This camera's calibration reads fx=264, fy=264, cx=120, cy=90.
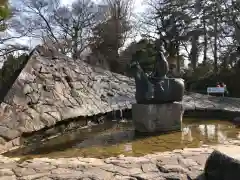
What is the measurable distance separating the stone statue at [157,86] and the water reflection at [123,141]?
35.1 inches

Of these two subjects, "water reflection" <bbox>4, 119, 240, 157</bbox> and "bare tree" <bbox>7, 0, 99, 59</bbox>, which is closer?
"water reflection" <bbox>4, 119, 240, 157</bbox>

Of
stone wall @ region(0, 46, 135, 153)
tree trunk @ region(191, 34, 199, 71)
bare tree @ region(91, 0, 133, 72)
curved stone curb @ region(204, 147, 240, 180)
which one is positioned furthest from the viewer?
bare tree @ region(91, 0, 133, 72)

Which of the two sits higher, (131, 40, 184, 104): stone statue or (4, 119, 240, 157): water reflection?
(131, 40, 184, 104): stone statue

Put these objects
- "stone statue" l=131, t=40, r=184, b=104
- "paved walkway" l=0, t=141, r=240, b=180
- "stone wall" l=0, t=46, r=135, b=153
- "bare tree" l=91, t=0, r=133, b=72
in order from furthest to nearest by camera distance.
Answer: "bare tree" l=91, t=0, r=133, b=72, "stone statue" l=131, t=40, r=184, b=104, "stone wall" l=0, t=46, r=135, b=153, "paved walkway" l=0, t=141, r=240, b=180

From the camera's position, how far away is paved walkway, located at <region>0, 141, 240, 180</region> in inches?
134

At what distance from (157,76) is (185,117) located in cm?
312

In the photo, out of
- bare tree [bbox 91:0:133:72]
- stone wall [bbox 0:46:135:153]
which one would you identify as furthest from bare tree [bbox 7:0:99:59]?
stone wall [bbox 0:46:135:153]

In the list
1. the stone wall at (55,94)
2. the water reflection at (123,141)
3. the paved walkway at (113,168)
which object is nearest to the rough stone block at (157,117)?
the water reflection at (123,141)

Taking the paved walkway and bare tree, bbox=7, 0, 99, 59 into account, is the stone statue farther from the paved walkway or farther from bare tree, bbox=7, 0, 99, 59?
bare tree, bbox=7, 0, 99, 59

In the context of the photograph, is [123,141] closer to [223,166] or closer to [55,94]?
[55,94]

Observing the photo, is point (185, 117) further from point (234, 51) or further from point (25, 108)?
point (234, 51)

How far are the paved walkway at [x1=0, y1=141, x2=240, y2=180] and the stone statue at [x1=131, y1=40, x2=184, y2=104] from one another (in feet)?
7.82

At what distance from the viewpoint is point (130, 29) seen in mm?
23297

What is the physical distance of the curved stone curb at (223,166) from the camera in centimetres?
Result: 301
